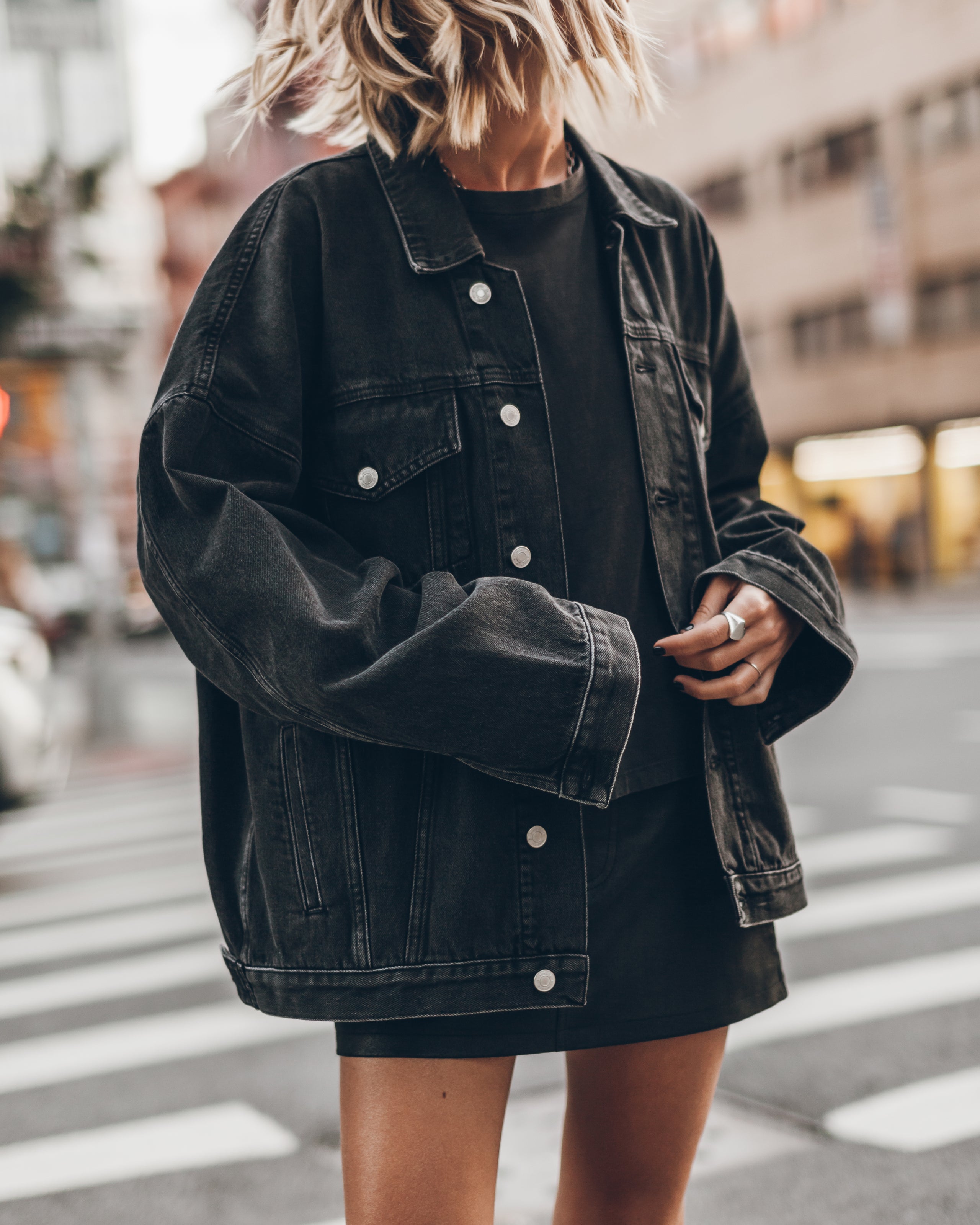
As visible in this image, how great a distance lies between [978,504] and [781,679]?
27569 millimetres

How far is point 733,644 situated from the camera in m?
1.45

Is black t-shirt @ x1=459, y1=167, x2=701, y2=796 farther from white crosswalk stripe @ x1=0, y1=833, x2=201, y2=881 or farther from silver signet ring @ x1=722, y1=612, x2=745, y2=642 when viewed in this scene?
white crosswalk stripe @ x1=0, y1=833, x2=201, y2=881

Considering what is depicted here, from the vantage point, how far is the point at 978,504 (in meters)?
27.4

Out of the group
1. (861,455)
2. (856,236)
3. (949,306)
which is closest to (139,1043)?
(949,306)

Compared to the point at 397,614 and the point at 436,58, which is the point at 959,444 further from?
the point at 397,614

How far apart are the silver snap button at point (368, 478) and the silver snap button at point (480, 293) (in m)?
0.22

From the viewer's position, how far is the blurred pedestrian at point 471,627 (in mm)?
1286

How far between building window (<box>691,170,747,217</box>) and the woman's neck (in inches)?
1259

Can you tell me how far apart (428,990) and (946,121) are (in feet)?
95.3

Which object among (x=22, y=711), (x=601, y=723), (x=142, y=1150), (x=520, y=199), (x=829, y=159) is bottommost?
(x=22, y=711)

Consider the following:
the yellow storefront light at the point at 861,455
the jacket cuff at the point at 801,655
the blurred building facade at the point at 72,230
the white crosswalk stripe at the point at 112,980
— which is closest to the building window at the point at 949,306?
the yellow storefront light at the point at 861,455

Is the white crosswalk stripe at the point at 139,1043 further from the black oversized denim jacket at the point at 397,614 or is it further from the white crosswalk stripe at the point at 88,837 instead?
the white crosswalk stripe at the point at 88,837

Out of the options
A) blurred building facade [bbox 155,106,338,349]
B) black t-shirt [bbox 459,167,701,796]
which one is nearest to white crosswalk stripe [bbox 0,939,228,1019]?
black t-shirt [bbox 459,167,701,796]

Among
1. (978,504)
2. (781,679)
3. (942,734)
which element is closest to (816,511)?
(978,504)
